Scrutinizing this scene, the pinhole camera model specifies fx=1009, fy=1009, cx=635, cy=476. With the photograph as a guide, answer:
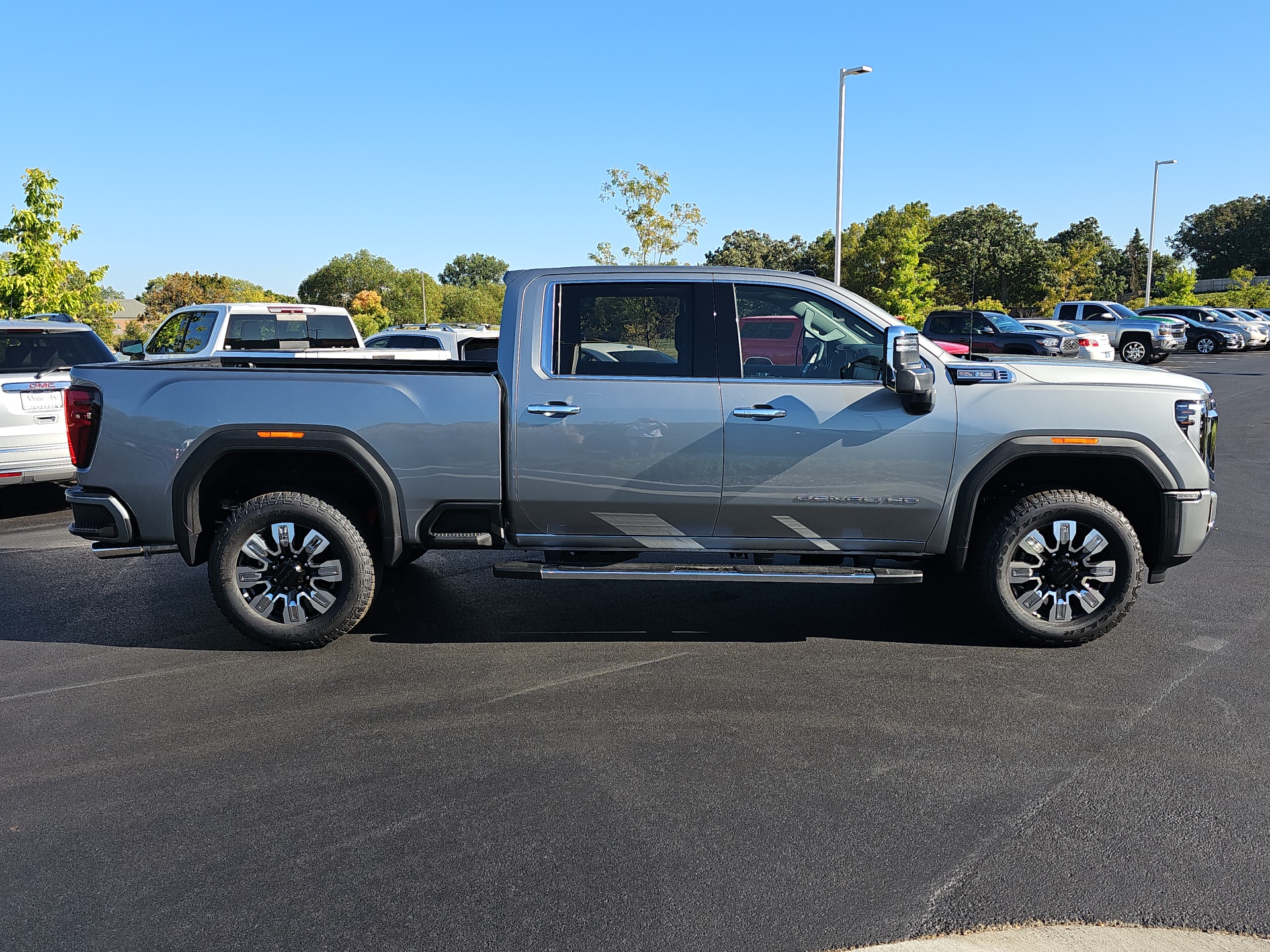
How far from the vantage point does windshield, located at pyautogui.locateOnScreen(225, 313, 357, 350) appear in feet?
41.4

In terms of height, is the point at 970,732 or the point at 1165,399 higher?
the point at 1165,399

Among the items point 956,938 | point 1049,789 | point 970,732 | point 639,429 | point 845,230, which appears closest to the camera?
point 956,938

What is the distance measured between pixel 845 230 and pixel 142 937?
67.4 m

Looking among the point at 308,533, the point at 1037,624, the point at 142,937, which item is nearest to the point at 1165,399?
the point at 1037,624

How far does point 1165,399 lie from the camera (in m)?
5.33

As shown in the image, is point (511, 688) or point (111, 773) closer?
point (111, 773)

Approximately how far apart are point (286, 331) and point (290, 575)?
8.33m

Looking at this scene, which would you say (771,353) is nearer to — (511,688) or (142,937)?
(511,688)

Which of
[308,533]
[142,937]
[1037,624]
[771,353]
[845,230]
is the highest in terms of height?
[845,230]

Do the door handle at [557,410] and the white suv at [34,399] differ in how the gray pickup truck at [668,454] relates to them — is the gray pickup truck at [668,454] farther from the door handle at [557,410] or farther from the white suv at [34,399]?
the white suv at [34,399]

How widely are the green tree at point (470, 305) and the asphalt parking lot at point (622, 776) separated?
62.0m

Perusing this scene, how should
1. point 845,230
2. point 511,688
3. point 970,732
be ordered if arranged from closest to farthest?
1. point 970,732
2. point 511,688
3. point 845,230

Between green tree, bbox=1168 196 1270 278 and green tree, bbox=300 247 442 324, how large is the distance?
72860 mm

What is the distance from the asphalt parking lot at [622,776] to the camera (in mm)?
3084
